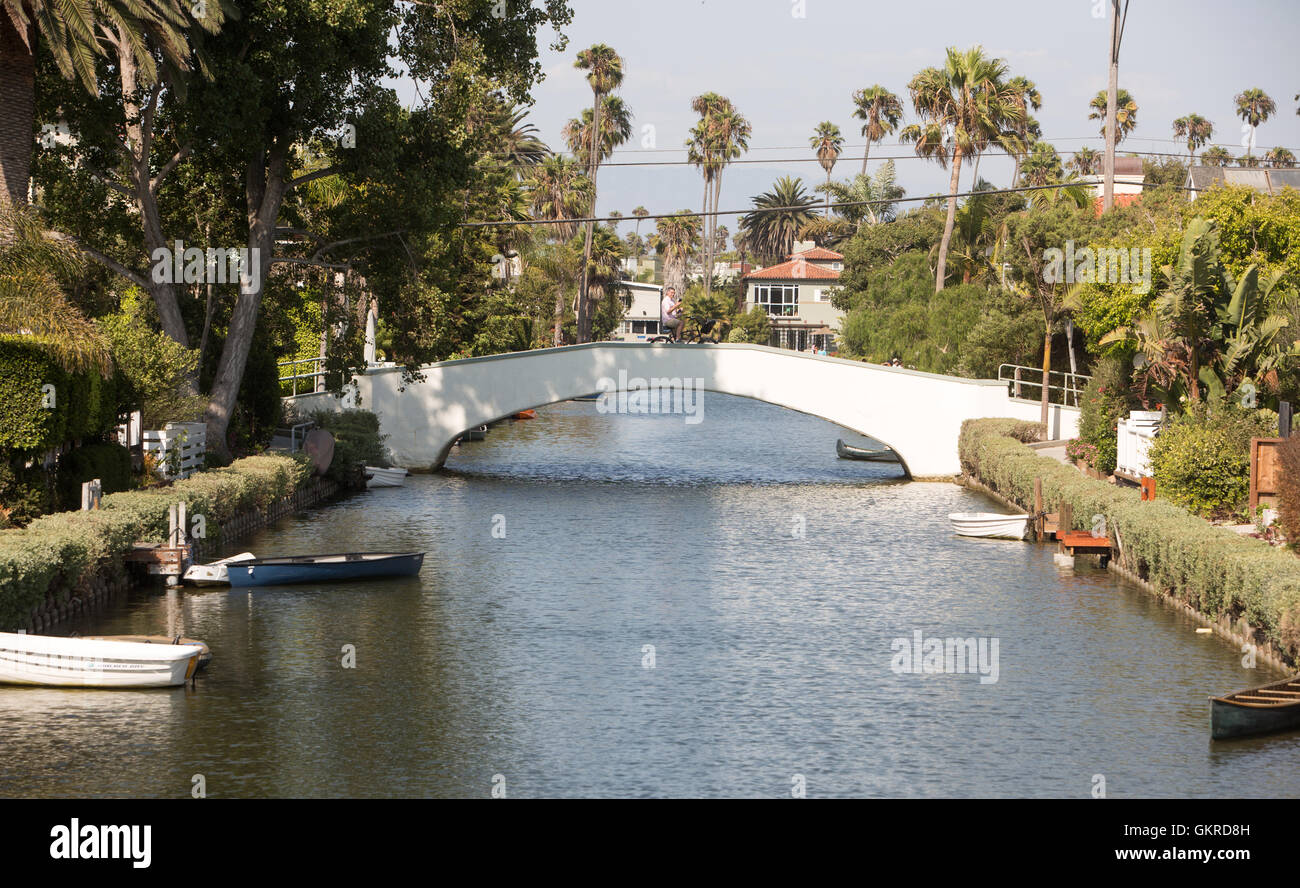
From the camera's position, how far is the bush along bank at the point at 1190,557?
→ 2156 cm

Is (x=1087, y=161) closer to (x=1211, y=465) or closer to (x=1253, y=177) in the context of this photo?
(x=1253, y=177)

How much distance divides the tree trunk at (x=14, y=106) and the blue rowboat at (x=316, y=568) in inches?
391

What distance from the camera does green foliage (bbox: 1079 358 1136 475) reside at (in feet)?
142

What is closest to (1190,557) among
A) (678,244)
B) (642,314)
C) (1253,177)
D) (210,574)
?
(210,574)

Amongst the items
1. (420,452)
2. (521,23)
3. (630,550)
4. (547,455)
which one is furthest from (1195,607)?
(547,455)

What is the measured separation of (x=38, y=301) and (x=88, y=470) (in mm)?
4453

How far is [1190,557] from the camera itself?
86.1ft

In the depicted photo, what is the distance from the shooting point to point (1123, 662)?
24156mm

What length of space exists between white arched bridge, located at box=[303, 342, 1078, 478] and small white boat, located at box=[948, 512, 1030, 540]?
15700mm

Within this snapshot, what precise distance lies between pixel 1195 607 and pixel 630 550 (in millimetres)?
15457

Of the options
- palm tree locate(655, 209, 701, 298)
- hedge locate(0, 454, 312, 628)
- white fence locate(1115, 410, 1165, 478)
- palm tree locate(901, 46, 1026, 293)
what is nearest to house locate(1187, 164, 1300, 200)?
palm tree locate(901, 46, 1026, 293)

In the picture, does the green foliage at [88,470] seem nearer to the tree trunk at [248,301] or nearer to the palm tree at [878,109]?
the tree trunk at [248,301]

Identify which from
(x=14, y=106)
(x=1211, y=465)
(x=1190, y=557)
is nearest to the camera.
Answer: (x=1190, y=557)
